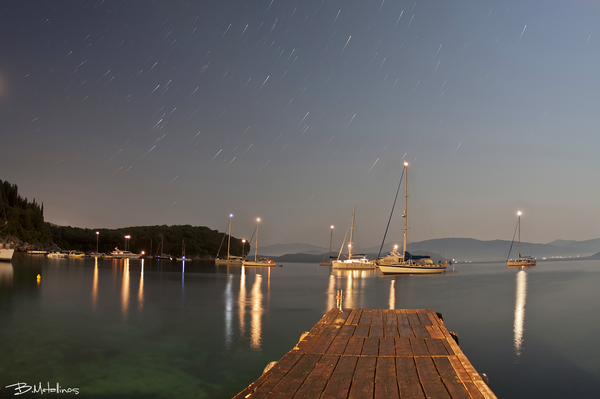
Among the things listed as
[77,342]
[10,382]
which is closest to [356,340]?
[10,382]

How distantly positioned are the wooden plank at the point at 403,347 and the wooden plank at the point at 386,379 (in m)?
0.58

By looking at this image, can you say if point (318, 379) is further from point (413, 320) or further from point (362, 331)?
point (413, 320)

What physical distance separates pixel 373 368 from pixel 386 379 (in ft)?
2.23

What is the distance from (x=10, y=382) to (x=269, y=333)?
38.2 feet

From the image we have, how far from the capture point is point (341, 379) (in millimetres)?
7160

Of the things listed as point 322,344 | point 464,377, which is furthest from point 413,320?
point 464,377

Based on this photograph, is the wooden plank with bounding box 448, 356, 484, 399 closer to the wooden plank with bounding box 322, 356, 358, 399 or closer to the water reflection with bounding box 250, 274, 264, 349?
the wooden plank with bounding box 322, 356, 358, 399

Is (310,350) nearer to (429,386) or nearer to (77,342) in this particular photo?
(429,386)

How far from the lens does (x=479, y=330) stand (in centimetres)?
2333

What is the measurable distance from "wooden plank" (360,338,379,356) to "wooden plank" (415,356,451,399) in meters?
1.01

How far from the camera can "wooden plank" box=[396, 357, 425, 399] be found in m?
6.46

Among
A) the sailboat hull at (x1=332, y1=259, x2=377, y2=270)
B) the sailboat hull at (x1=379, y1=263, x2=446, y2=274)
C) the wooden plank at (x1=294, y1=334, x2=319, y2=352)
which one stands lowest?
the sailboat hull at (x1=332, y1=259, x2=377, y2=270)

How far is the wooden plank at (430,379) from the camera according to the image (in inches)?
255

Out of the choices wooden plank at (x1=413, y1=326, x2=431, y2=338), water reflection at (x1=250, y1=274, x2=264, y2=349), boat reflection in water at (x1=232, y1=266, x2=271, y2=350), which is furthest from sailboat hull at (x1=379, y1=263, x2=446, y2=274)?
wooden plank at (x1=413, y1=326, x2=431, y2=338)
